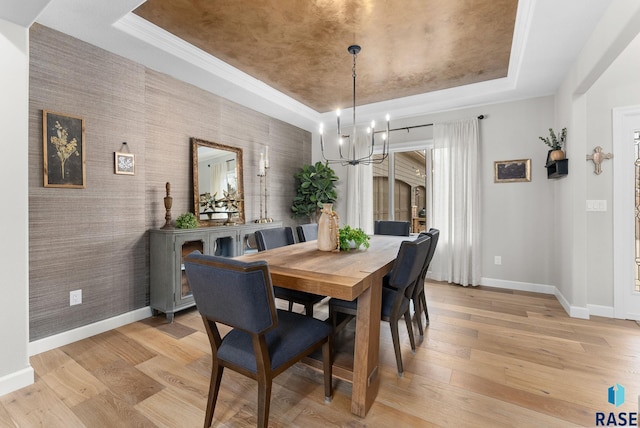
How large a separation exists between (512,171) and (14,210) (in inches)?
197

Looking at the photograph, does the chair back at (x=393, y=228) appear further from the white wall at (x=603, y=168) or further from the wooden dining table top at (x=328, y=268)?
the white wall at (x=603, y=168)

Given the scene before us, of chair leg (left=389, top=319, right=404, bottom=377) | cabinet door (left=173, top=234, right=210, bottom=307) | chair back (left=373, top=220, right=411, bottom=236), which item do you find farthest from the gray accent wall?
chair leg (left=389, top=319, right=404, bottom=377)

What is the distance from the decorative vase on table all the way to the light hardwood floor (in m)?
0.92

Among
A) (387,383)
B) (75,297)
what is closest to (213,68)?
(75,297)

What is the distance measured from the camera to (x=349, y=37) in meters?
2.68

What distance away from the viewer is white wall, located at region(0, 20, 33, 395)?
178 cm

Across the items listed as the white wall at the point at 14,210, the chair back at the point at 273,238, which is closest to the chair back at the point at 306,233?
the chair back at the point at 273,238

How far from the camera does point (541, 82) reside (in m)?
3.33

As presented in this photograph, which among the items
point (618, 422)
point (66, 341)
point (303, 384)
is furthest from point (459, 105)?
point (66, 341)

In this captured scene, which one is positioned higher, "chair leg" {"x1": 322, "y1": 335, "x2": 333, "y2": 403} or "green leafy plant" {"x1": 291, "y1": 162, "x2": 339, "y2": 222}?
"green leafy plant" {"x1": 291, "y1": 162, "x2": 339, "y2": 222}

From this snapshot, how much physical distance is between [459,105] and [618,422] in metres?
3.72

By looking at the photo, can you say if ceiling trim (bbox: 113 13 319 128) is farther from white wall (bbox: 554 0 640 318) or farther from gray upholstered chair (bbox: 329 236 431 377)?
white wall (bbox: 554 0 640 318)

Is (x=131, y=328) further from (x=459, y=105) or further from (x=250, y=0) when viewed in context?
(x=459, y=105)

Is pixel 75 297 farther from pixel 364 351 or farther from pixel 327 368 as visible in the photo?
pixel 364 351
